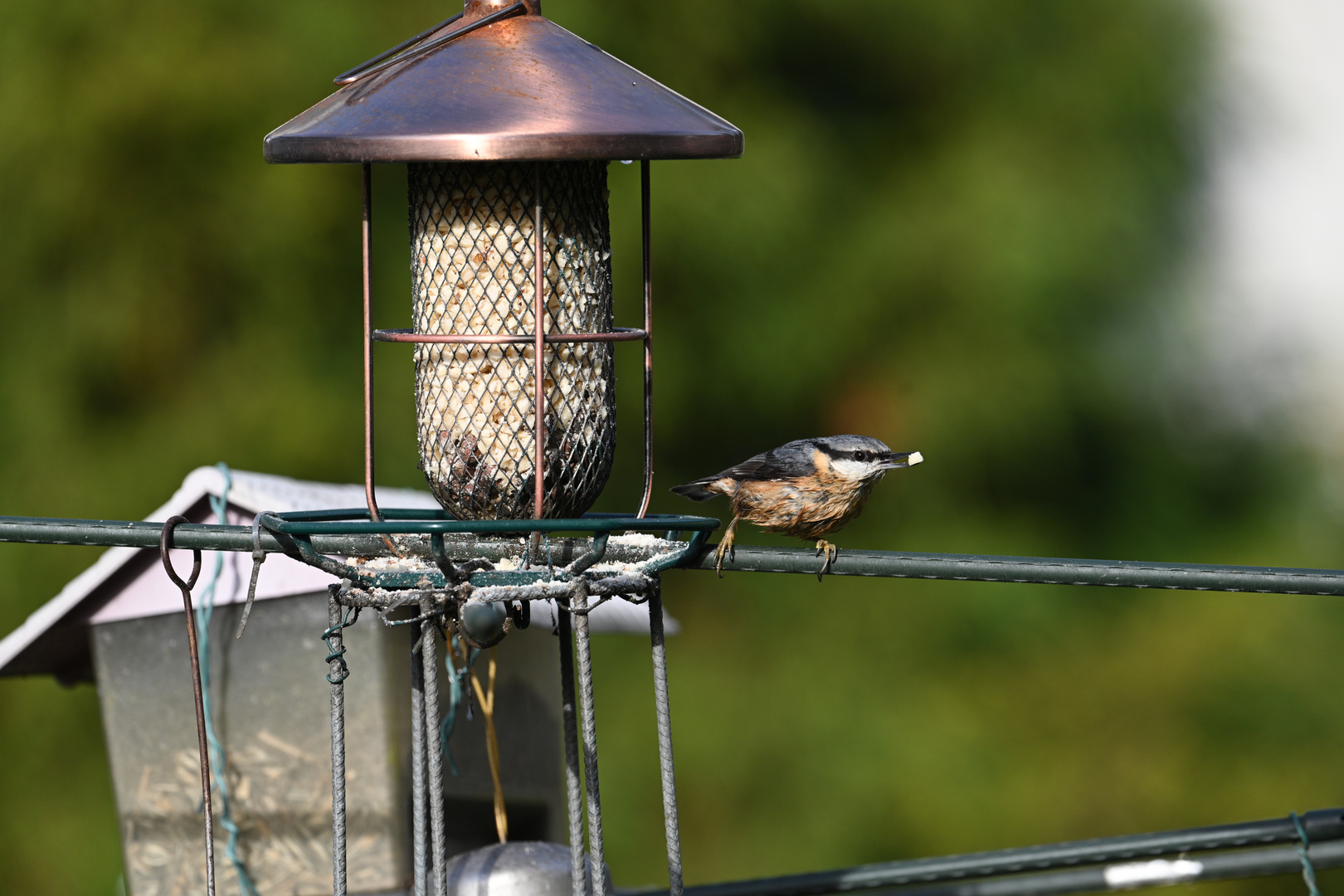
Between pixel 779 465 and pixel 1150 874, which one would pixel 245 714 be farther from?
pixel 1150 874

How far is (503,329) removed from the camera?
1807 millimetres

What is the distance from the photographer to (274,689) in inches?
95.4

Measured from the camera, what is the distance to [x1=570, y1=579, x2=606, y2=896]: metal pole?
61.1 inches

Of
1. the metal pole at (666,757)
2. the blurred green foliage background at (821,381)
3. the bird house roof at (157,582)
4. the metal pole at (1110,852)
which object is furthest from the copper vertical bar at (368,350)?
the blurred green foliage background at (821,381)

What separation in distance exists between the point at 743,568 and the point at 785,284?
2149 millimetres

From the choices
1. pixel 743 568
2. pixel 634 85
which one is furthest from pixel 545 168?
pixel 743 568

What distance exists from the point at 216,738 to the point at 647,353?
3.40 feet

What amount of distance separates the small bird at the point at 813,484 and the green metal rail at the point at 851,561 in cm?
84

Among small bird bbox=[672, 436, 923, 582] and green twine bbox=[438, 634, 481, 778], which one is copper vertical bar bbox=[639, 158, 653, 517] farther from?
small bird bbox=[672, 436, 923, 582]

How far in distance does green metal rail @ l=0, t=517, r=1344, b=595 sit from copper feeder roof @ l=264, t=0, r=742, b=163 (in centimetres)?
45

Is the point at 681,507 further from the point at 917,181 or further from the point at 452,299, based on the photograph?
the point at 452,299

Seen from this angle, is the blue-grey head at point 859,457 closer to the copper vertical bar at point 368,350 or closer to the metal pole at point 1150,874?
the metal pole at point 1150,874

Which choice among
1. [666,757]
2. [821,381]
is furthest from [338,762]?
[821,381]

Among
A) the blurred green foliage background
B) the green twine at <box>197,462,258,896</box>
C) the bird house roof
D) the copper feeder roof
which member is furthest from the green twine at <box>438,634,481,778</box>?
the blurred green foliage background
